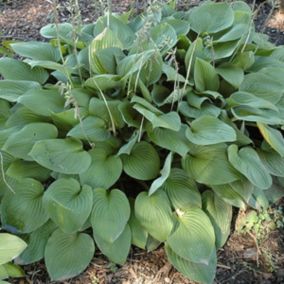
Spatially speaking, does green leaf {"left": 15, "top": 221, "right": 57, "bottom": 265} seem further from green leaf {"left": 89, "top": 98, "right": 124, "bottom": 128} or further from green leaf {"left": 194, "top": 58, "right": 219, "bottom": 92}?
green leaf {"left": 194, "top": 58, "right": 219, "bottom": 92}

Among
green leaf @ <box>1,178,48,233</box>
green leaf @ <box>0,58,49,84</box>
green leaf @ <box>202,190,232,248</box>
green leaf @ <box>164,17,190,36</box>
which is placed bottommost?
green leaf @ <box>202,190,232,248</box>

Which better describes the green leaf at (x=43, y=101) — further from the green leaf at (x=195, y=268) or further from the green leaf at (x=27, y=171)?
the green leaf at (x=195, y=268)

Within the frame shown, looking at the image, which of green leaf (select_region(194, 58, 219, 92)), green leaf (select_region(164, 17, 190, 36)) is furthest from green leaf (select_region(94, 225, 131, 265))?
green leaf (select_region(164, 17, 190, 36))

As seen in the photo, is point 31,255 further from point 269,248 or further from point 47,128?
point 269,248

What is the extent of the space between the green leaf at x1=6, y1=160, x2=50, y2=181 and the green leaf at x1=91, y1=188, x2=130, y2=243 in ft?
1.19

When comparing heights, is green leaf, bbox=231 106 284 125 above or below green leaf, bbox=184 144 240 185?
above

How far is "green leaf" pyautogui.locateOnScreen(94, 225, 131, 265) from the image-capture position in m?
2.50

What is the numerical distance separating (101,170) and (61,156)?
0.22 meters

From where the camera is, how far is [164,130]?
2.66 m

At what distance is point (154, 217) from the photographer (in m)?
2.54

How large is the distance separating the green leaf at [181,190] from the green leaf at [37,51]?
1.11 metres

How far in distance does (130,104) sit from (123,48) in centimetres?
46

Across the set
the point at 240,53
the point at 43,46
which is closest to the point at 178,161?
the point at 240,53

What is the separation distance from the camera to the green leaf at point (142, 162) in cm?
262
